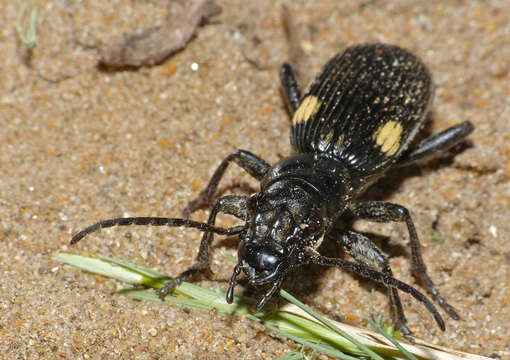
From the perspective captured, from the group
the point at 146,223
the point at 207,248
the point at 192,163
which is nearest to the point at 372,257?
the point at 207,248

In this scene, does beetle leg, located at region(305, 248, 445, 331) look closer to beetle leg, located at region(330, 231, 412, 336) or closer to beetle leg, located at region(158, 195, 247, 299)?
beetle leg, located at region(330, 231, 412, 336)

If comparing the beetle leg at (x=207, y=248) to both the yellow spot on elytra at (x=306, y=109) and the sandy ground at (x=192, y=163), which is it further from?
the yellow spot on elytra at (x=306, y=109)

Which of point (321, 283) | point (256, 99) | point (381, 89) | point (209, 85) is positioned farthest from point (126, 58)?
point (321, 283)

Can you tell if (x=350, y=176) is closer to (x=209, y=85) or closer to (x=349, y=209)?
(x=349, y=209)

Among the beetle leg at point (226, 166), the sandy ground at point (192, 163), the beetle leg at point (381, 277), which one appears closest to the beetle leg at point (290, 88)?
the sandy ground at point (192, 163)

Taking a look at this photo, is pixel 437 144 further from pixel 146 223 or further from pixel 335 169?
pixel 146 223

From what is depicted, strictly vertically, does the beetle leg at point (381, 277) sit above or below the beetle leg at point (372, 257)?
above

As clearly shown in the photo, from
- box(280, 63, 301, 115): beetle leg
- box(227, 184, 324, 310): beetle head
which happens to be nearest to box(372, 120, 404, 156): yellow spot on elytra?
box(280, 63, 301, 115): beetle leg
